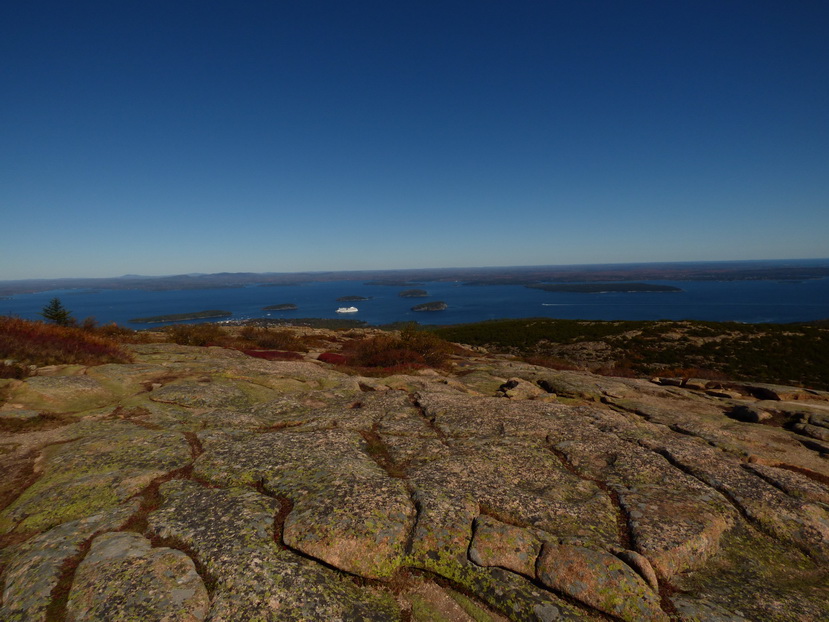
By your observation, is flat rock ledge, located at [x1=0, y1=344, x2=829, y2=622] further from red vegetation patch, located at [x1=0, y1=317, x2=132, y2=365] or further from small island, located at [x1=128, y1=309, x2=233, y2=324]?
small island, located at [x1=128, y1=309, x2=233, y2=324]

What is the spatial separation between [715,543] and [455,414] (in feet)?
18.7

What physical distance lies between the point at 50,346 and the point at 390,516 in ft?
50.0

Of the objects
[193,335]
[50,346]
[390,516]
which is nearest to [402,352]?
[193,335]

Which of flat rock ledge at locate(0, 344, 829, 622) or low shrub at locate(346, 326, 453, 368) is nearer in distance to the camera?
flat rock ledge at locate(0, 344, 829, 622)

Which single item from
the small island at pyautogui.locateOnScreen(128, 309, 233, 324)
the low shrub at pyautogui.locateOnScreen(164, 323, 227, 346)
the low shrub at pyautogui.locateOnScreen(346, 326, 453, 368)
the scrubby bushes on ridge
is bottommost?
the small island at pyautogui.locateOnScreen(128, 309, 233, 324)

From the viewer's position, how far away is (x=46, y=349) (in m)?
12.3

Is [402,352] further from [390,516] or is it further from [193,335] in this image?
[390,516]

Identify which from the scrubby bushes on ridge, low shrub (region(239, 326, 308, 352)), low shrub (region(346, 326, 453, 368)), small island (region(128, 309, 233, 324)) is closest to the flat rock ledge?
the scrubby bushes on ridge

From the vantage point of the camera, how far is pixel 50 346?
1261cm

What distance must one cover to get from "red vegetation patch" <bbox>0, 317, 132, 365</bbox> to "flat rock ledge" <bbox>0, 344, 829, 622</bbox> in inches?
152

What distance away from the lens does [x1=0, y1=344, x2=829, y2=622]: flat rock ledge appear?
12.0 ft

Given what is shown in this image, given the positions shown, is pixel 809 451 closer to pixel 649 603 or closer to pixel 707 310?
pixel 649 603

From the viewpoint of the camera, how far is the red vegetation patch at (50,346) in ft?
38.0

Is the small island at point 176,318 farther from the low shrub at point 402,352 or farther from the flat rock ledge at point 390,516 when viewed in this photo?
the flat rock ledge at point 390,516
